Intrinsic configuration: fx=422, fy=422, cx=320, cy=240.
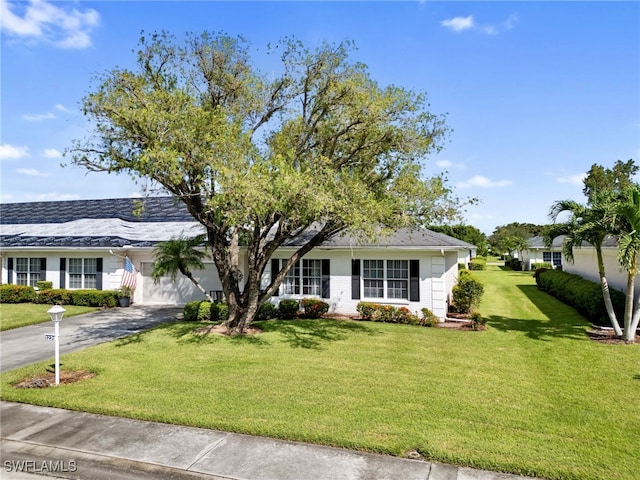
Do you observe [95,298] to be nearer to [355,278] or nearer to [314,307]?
[314,307]

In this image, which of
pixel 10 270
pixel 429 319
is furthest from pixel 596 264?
pixel 10 270

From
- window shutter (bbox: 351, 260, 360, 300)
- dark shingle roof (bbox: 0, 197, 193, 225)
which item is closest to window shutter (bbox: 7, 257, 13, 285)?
dark shingle roof (bbox: 0, 197, 193, 225)

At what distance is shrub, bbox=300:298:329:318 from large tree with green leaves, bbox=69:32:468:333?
296 cm

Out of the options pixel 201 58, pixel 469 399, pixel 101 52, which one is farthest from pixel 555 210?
pixel 101 52

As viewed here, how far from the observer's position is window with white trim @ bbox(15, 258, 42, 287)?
2221cm

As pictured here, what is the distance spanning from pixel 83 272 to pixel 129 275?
289 centimetres

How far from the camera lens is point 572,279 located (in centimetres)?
2170

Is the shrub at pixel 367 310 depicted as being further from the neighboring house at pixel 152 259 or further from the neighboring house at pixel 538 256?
the neighboring house at pixel 538 256

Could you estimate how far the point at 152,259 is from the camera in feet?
70.5

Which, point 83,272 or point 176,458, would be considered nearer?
point 176,458

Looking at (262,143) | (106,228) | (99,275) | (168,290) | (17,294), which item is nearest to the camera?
(262,143)

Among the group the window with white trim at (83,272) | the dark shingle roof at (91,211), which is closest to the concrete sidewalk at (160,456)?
the window with white trim at (83,272)

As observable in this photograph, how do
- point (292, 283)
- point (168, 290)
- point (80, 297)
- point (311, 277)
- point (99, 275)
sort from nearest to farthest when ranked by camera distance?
1. point (311, 277)
2. point (292, 283)
3. point (80, 297)
4. point (99, 275)
5. point (168, 290)

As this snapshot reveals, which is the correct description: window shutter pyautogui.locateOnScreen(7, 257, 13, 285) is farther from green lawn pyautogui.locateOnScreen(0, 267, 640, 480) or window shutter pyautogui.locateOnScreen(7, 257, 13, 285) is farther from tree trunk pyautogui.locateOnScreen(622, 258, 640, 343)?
tree trunk pyautogui.locateOnScreen(622, 258, 640, 343)
